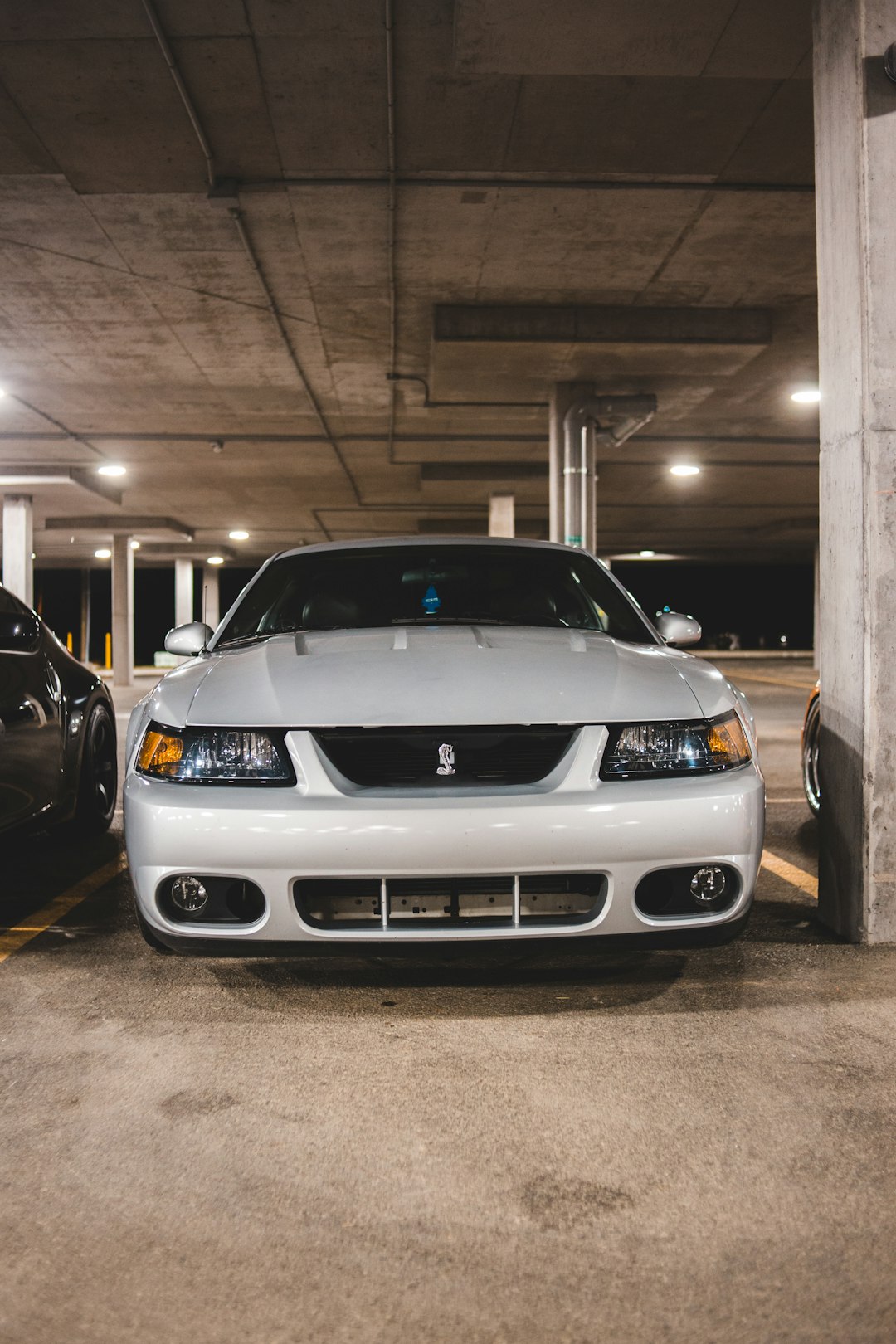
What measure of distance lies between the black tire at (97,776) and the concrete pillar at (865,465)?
360cm

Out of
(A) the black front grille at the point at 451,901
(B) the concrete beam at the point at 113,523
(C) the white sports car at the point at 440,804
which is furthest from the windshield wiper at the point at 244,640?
(B) the concrete beam at the point at 113,523

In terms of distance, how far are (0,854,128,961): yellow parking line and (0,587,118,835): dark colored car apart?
A: 330mm

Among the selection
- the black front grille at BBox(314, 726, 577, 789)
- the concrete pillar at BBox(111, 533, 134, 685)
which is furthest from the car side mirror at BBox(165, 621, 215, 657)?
the concrete pillar at BBox(111, 533, 134, 685)

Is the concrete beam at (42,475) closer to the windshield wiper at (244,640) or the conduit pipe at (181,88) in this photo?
the conduit pipe at (181,88)

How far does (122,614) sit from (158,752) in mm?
26034

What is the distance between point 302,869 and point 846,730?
2132mm

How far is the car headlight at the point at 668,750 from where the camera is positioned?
2672 mm

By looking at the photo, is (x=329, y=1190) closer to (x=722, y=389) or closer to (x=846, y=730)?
(x=846, y=730)

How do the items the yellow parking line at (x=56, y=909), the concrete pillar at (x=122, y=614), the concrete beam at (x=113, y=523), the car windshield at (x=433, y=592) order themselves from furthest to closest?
1. the concrete beam at (x=113, y=523)
2. the concrete pillar at (x=122, y=614)
3. the car windshield at (x=433, y=592)
4. the yellow parking line at (x=56, y=909)

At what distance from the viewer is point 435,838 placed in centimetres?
249

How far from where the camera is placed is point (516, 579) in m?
4.04

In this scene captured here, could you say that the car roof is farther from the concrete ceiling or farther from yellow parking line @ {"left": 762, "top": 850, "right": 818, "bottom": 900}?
the concrete ceiling

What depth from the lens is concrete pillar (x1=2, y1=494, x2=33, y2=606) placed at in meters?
21.7

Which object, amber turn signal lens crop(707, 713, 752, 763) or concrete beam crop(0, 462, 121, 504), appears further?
concrete beam crop(0, 462, 121, 504)
